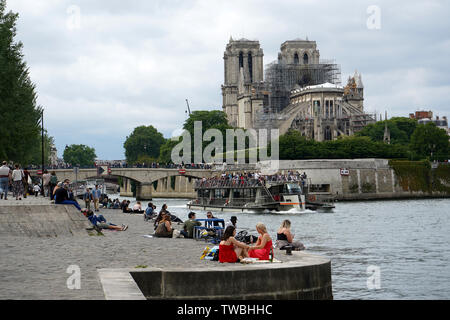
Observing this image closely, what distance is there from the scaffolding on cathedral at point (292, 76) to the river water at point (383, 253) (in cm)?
8776

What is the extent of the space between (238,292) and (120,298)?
9.62ft

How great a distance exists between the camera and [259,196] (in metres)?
51.7

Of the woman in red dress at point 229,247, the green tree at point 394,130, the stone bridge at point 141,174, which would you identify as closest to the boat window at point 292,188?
the stone bridge at point 141,174

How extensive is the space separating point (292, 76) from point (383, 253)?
109 meters

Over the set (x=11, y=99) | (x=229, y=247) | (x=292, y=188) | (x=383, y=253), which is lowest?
(x=383, y=253)

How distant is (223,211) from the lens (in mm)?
53438

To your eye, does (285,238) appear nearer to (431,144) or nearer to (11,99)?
(11,99)

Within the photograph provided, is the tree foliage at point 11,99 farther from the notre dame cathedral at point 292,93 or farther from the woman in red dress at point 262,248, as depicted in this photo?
the notre dame cathedral at point 292,93

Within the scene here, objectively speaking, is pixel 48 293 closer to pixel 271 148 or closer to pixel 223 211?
pixel 223 211

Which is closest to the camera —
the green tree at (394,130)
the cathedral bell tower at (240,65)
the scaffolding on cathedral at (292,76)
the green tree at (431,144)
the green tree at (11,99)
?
the green tree at (11,99)

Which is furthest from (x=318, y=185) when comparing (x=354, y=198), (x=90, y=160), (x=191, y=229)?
(x=90, y=160)

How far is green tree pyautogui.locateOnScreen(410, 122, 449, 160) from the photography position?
99188 millimetres

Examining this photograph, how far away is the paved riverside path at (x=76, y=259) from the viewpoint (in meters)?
9.55

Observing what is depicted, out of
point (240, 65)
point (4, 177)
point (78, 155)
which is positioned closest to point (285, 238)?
point (4, 177)
